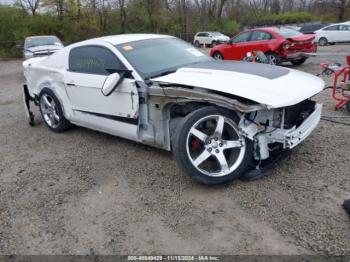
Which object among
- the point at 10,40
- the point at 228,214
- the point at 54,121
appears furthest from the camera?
the point at 10,40

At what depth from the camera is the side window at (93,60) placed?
429cm

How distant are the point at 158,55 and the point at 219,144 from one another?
1645 mm

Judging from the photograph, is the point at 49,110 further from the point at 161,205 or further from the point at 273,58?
the point at 273,58

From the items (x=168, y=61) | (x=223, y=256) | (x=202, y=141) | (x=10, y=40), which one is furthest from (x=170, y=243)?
(x=10, y=40)

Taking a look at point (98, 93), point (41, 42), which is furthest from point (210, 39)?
point (98, 93)

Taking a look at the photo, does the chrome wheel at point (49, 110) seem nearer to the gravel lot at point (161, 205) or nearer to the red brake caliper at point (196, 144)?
the gravel lot at point (161, 205)

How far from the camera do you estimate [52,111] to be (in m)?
5.39

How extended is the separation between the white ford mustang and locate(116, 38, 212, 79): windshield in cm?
1

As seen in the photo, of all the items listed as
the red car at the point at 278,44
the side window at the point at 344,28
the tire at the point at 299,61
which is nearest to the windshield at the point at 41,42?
the red car at the point at 278,44

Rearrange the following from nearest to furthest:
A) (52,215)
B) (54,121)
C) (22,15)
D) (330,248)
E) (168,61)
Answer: (330,248), (52,215), (168,61), (54,121), (22,15)

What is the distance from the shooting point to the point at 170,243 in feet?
8.87

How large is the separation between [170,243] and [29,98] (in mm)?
4516

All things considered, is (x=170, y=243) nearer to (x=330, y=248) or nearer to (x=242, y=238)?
(x=242, y=238)

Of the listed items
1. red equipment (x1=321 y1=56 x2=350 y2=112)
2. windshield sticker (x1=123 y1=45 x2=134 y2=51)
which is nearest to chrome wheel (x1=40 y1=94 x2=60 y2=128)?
windshield sticker (x1=123 y1=45 x2=134 y2=51)
